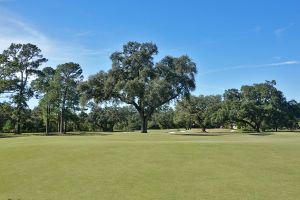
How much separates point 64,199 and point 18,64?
59.9m

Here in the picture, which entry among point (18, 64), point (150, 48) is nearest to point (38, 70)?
point (18, 64)

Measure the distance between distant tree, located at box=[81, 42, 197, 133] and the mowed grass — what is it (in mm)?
32794

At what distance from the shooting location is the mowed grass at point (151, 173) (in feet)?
38.9

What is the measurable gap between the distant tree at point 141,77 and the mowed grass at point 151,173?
32794 millimetres

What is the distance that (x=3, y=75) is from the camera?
66000mm

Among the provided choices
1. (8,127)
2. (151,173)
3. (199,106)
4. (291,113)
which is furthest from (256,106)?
(151,173)

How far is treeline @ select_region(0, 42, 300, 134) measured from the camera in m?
55.6

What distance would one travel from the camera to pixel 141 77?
54.7m

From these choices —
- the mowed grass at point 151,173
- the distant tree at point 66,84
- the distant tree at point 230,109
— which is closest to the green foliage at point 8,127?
the distant tree at point 66,84

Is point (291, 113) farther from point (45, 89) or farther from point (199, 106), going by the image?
point (45, 89)

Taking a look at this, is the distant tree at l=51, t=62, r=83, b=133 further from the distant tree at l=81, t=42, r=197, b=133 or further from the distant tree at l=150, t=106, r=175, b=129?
the distant tree at l=150, t=106, r=175, b=129

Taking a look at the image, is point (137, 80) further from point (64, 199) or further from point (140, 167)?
point (64, 199)

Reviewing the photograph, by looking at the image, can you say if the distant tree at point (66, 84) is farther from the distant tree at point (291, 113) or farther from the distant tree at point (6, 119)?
the distant tree at point (291, 113)

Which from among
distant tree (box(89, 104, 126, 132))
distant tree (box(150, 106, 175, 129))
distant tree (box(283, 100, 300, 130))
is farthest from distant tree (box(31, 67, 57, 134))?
distant tree (box(150, 106, 175, 129))
